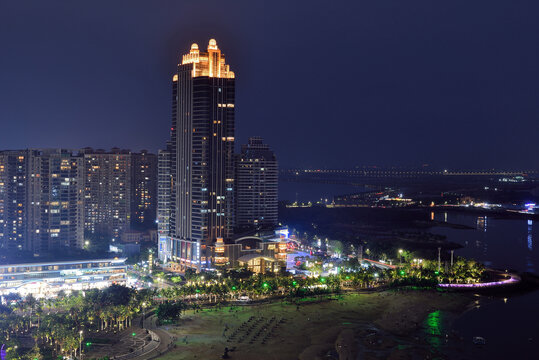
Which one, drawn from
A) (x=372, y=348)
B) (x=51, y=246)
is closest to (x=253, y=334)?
(x=372, y=348)

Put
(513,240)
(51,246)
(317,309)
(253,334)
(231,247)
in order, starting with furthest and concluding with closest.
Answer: (513,240) → (51,246) → (231,247) → (317,309) → (253,334)

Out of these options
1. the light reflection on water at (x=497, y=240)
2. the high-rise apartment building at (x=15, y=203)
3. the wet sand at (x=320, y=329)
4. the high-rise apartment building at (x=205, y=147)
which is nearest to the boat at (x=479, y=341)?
the wet sand at (x=320, y=329)

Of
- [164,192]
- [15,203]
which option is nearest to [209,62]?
[164,192]

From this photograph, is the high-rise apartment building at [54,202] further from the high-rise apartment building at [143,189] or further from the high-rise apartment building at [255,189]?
the high-rise apartment building at [255,189]

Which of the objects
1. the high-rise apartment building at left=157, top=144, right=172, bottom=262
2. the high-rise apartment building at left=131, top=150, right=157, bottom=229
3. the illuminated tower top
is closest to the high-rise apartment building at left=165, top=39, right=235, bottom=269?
the illuminated tower top

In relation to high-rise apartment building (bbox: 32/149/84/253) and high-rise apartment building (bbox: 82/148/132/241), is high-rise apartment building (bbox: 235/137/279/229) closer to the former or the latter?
high-rise apartment building (bbox: 82/148/132/241)

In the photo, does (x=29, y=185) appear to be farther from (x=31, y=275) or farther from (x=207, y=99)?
(x=207, y=99)

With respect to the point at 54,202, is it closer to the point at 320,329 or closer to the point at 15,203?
the point at 15,203

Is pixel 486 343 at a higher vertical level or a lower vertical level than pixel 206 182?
lower
